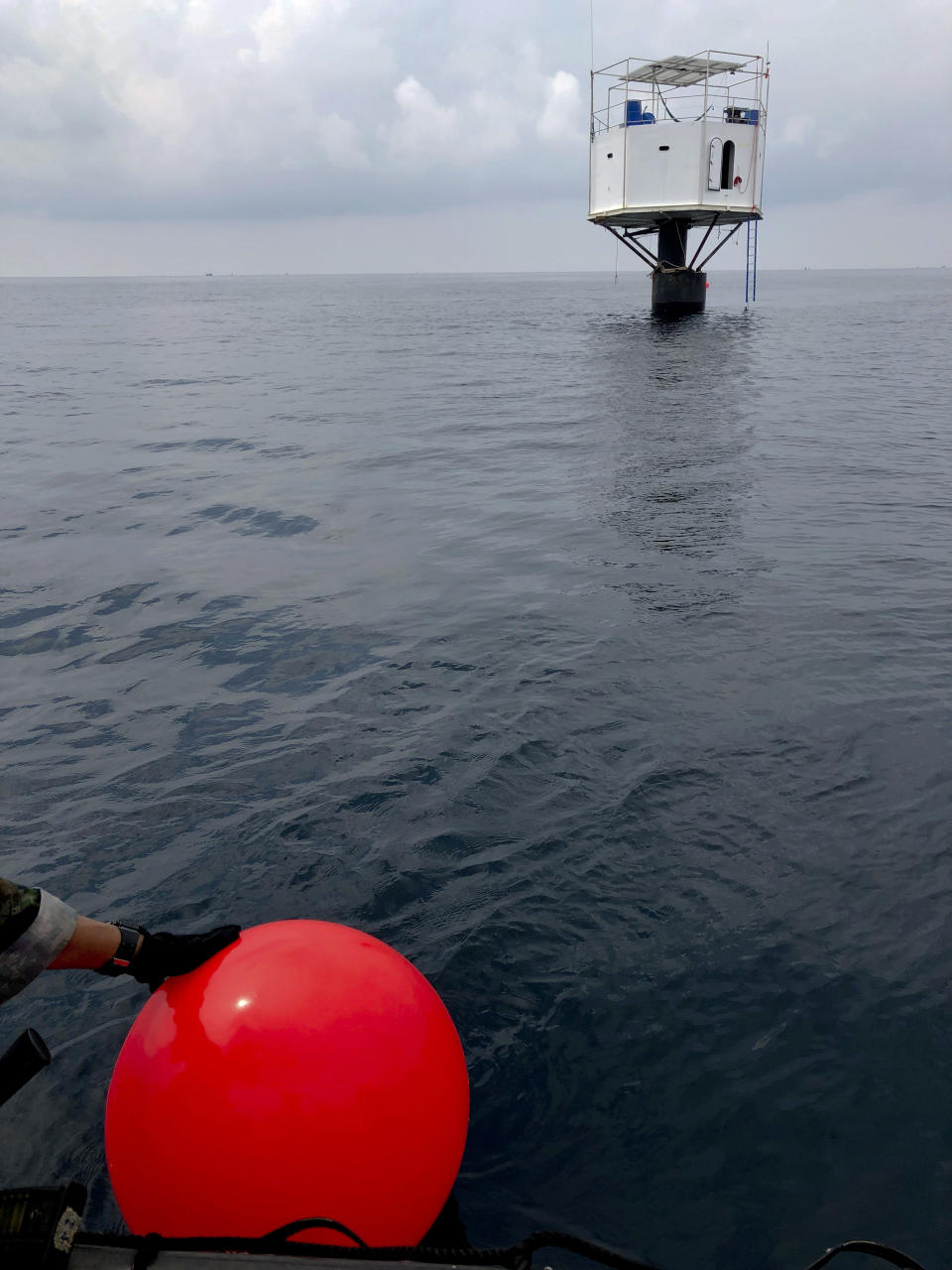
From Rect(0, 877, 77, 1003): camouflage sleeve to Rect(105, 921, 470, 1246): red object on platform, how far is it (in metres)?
0.45

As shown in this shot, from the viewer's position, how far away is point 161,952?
131 inches

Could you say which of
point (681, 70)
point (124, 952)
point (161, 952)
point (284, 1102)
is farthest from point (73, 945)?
point (681, 70)

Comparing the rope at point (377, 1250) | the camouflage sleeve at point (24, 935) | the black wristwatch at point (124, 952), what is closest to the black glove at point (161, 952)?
the black wristwatch at point (124, 952)

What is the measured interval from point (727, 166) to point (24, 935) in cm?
5166

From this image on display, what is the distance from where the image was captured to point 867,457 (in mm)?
17266

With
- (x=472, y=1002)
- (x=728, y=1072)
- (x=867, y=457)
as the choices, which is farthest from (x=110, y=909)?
(x=867, y=457)

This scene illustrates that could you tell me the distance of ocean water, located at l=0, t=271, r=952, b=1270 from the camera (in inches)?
157

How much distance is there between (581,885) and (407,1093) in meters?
2.55

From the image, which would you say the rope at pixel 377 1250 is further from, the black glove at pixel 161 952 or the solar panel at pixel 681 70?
the solar panel at pixel 681 70

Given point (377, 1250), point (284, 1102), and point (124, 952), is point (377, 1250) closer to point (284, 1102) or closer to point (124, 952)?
point (284, 1102)

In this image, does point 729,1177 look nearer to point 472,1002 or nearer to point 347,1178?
point 472,1002

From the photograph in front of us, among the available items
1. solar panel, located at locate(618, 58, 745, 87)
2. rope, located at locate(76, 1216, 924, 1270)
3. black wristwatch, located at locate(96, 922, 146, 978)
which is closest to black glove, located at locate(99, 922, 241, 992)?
black wristwatch, located at locate(96, 922, 146, 978)

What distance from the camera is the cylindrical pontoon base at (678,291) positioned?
5375 centimetres

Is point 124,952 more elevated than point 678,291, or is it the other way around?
point 124,952
